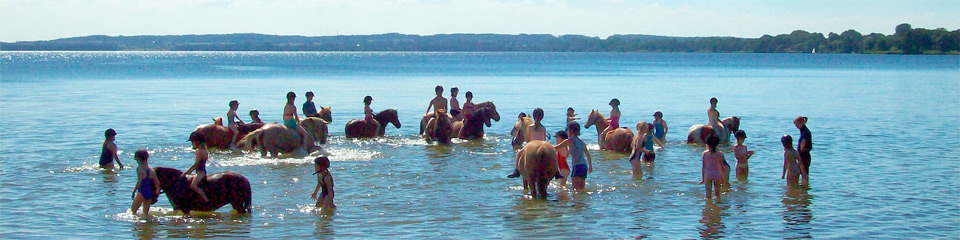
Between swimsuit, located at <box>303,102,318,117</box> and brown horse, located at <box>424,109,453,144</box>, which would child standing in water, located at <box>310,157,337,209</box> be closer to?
brown horse, located at <box>424,109,453,144</box>

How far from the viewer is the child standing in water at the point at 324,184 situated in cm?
1343

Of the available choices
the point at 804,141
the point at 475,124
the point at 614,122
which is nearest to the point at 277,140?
the point at 475,124

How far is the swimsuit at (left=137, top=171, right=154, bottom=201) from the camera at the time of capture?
43.4 feet

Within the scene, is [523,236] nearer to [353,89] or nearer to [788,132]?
[788,132]

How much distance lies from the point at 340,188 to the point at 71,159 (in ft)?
23.4

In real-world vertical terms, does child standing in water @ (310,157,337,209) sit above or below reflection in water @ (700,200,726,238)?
above

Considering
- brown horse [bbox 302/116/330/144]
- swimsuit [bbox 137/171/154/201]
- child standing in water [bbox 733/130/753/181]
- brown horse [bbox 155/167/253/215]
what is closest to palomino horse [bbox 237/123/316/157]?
brown horse [bbox 302/116/330/144]

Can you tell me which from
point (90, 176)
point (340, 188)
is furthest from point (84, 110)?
point (340, 188)

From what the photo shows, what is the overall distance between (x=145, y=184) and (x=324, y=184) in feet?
7.63

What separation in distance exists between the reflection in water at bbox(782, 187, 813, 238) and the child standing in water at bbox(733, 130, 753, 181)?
0.85 m

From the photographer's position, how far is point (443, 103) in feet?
83.4

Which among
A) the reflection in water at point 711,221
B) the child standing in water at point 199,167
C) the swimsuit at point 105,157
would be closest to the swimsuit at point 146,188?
the child standing in water at point 199,167

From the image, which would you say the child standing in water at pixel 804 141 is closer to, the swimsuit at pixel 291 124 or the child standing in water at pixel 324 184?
the child standing in water at pixel 324 184

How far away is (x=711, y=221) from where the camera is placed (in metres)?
13.5
